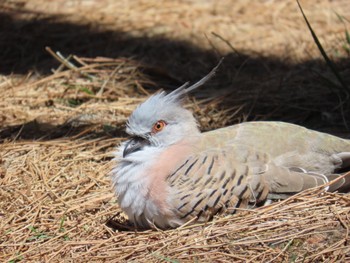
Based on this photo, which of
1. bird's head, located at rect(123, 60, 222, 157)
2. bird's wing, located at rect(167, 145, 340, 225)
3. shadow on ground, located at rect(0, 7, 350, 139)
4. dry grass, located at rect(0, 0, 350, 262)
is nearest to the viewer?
dry grass, located at rect(0, 0, 350, 262)

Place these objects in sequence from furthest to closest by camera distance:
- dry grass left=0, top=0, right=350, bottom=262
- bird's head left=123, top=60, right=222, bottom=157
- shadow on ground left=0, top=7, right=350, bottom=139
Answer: shadow on ground left=0, top=7, right=350, bottom=139
bird's head left=123, top=60, right=222, bottom=157
dry grass left=0, top=0, right=350, bottom=262

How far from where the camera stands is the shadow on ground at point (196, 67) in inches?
272

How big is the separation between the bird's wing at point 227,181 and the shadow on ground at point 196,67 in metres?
1.81

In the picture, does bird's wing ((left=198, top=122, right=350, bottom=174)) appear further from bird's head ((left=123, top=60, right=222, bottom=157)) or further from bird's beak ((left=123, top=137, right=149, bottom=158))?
bird's beak ((left=123, top=137, right=149, bottom=158))

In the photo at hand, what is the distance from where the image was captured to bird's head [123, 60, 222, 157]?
16.5 ft

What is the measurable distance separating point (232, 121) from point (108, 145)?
118 cm

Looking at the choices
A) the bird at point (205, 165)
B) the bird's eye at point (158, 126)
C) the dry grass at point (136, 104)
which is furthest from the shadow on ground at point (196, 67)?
the bird's eye at point (158, 126)

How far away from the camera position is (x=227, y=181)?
4.80 m

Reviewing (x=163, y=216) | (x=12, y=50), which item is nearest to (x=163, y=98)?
(x=163, y=216)

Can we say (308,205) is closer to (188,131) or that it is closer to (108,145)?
(188,131)

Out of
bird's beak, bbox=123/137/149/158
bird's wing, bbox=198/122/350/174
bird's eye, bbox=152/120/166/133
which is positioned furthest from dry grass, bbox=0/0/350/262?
bird's eye, bbox=152/120/166/133

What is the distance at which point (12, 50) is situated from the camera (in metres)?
8.73

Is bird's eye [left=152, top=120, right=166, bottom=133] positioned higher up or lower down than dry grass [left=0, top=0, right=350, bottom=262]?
higher up

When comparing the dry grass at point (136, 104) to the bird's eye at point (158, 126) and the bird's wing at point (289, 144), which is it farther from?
the bird's eye at point (158, 126)
